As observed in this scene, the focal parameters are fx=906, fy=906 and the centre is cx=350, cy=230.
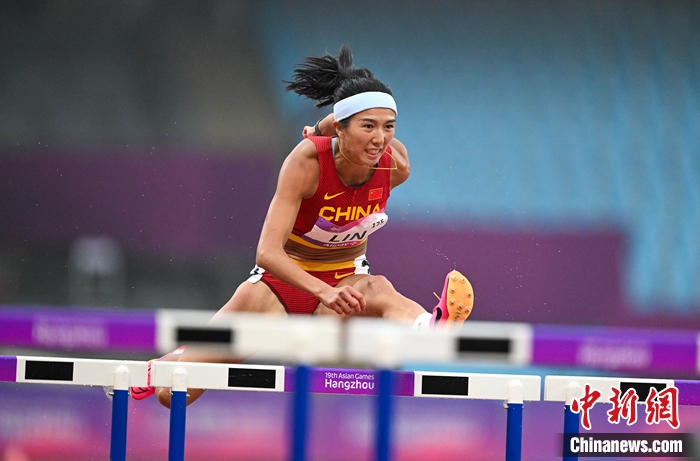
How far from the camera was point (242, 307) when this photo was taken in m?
3.57

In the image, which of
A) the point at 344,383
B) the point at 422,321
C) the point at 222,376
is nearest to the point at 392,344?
the point at 422,321

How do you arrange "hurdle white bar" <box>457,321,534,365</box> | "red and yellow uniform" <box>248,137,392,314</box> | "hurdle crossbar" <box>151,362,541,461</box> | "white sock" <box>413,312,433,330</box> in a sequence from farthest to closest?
"red and yellow uniform" <box>248,137,392,314</box>, "white sock" <box>413,312,433,330</box>, "hurdle crossbar" <box>151,362,541,461</box>, "hurdle white bar" <box>457,321,534,365</box>

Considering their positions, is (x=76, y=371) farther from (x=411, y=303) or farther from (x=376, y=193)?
(x=376, y=193)

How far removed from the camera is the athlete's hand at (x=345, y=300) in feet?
9.90

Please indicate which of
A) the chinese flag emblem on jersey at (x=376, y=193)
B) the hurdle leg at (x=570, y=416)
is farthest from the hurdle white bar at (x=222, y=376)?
the hurdle leg at (x=570, y=416)

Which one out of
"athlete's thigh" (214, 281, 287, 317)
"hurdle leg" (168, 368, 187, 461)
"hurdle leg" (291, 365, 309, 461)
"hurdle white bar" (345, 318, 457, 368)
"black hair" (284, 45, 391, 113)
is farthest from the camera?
"black hair" (284, 45, 391, 113)

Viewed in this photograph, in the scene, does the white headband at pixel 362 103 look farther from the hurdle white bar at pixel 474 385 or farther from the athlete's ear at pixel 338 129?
the hurdle white bar at pixel 474 385

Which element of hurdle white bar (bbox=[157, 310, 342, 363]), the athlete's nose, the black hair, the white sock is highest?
the black hair

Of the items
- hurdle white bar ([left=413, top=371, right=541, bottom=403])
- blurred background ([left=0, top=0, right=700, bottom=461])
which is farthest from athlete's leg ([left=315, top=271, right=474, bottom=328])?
blurred background ([left=0, top=0, right=700, bottom=461])

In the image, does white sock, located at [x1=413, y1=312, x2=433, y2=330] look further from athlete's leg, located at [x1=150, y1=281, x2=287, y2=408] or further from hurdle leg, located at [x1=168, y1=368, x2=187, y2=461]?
hurdle leg, located at [x1=168, y1=368, x2=187, y2=461]

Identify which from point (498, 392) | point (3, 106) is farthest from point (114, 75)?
point (498, 392)

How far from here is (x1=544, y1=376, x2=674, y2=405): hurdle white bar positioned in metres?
2.99

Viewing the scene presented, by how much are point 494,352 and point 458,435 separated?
3.84 metres

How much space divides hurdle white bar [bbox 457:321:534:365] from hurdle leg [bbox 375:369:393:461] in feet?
0.59
